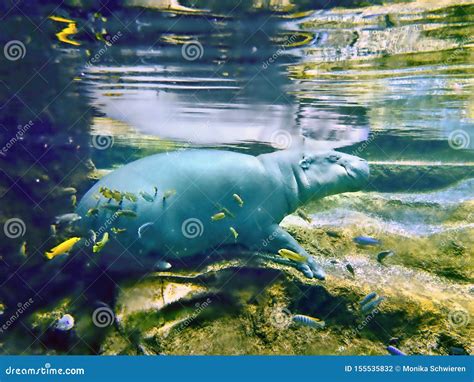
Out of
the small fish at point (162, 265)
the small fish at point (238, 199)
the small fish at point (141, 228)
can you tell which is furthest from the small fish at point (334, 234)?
the small fish at point (141, 228)

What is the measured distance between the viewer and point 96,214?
6.07 meters

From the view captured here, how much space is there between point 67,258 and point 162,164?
214 centimetres

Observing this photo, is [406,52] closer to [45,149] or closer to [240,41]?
[240,41]

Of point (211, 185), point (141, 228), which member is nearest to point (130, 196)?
point (141, 228)

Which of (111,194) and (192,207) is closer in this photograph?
(111,194)

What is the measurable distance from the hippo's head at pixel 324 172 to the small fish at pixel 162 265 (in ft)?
9.77

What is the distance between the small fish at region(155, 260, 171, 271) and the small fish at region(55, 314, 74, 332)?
135 centimetres

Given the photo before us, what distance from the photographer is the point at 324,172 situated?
7.55m

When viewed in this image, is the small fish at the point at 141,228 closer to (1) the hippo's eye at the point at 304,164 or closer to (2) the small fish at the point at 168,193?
(2) the small fish at the point at 168,193

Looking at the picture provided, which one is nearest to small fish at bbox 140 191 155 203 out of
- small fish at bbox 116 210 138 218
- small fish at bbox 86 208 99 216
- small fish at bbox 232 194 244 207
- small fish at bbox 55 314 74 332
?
small fish at bbox 116 210 138 218

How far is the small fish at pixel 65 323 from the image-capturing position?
203 inches

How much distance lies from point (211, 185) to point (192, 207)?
1.69 ft

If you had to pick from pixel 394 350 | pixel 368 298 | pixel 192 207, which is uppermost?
pixel 192 207

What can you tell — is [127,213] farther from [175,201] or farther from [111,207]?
[175,201]
